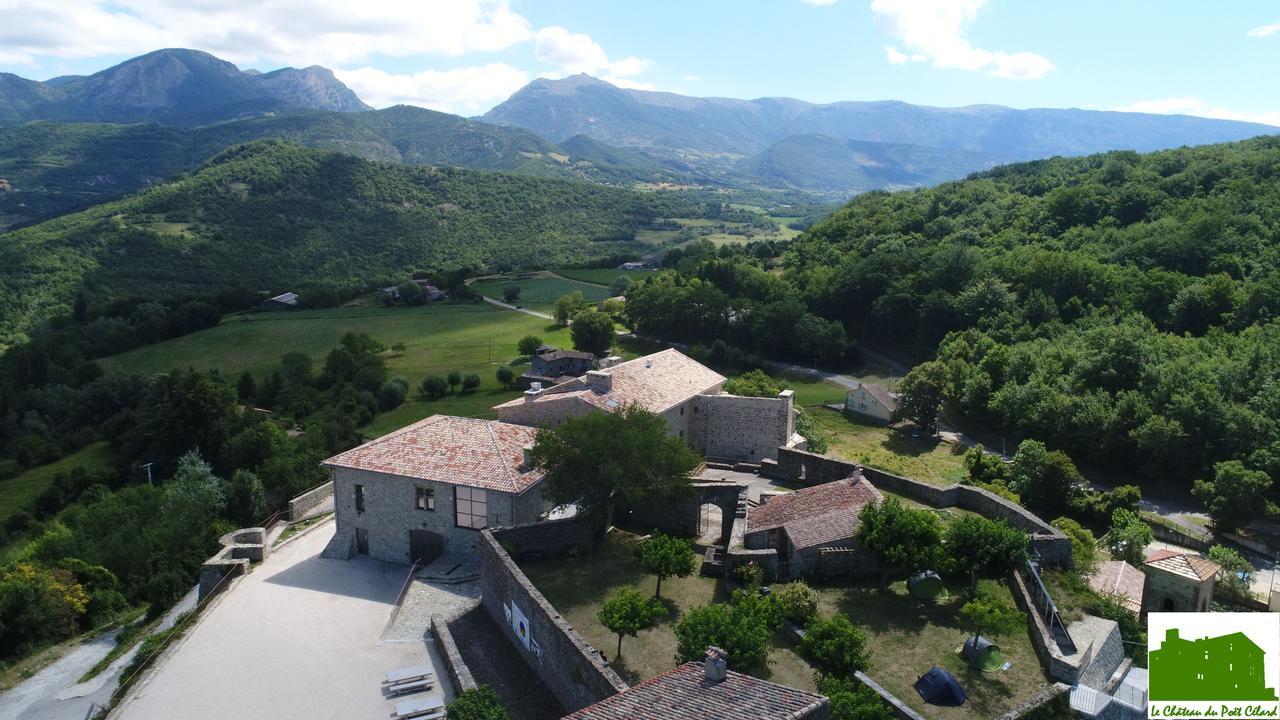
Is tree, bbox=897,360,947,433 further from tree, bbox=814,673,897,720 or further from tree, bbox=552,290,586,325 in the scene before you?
tree, bbox=814,673,897,720

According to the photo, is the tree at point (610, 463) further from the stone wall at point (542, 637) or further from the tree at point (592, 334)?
the tree at point (592, 334)

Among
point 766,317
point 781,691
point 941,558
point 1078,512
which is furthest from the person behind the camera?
point 766,317

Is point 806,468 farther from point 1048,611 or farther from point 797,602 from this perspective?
point 1048,611

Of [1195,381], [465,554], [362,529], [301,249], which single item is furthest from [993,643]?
[301,249]

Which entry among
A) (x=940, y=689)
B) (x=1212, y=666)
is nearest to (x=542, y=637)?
(x=940, y=689)

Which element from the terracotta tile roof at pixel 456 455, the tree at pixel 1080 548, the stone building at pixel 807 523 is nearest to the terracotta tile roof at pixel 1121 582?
the tree at pixel 1080 548

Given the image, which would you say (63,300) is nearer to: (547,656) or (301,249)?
(301,249)
